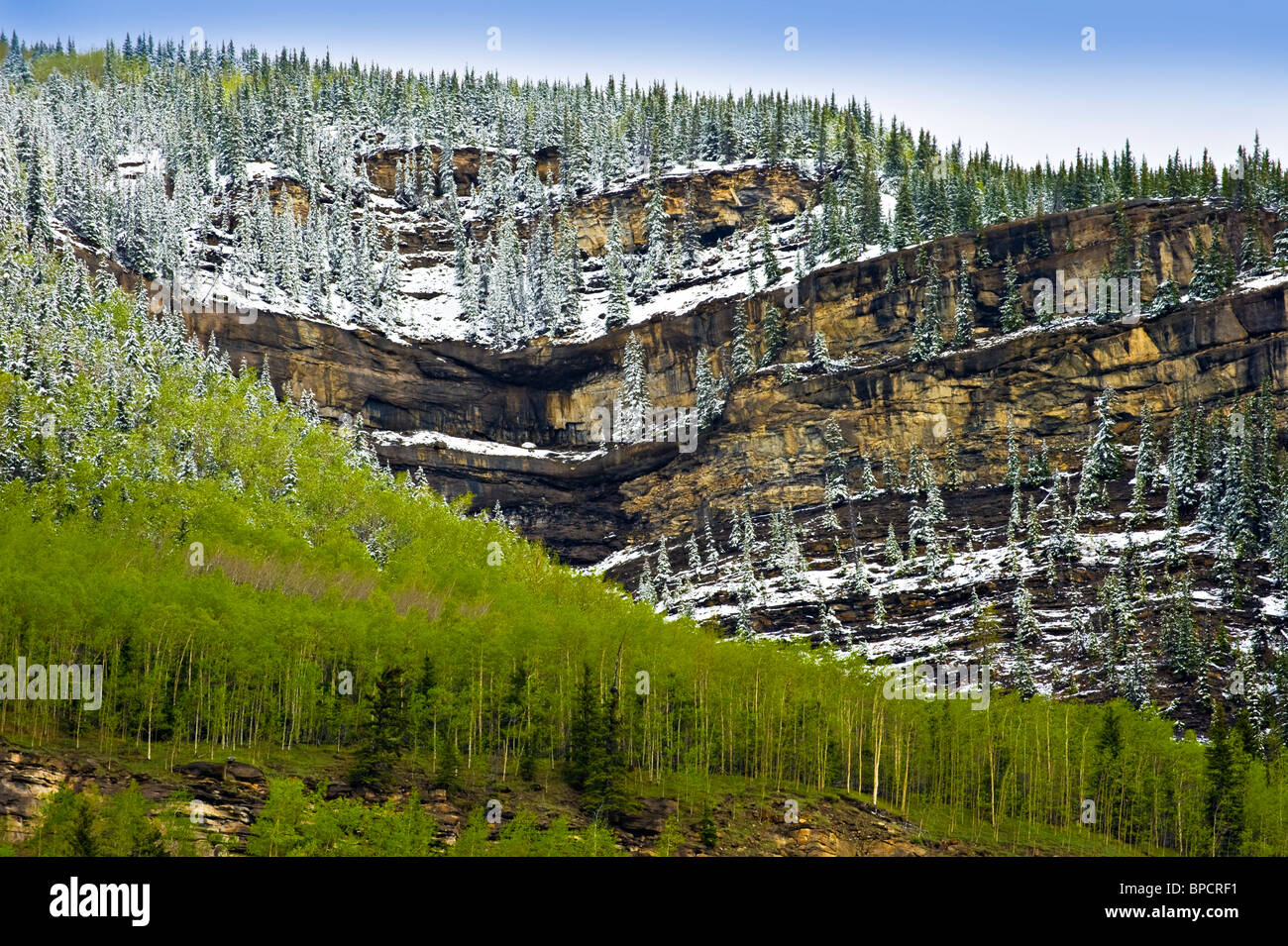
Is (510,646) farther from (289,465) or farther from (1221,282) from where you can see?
(1221,282)

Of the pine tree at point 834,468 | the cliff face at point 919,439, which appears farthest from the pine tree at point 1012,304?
the pine tree at point 834,468

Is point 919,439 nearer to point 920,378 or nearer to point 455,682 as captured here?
point 920,378

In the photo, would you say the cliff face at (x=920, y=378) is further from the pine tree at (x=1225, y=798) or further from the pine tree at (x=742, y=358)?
the pine tree at (x=1225, y=798)

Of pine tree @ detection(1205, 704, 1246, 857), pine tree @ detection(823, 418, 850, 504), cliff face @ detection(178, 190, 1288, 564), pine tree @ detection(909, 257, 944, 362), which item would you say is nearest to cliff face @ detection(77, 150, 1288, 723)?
cliff face @ detection(178, 190, 1288, 564)

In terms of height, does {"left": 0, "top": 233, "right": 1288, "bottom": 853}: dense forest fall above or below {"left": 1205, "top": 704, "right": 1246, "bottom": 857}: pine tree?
above

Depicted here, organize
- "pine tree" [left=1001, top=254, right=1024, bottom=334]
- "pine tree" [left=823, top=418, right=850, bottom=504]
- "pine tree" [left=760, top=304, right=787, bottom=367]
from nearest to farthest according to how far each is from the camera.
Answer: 1. "pine tree" [left=823, top=418, right=850, bottom=504]
2. "pine tree" [left=1001, top=254, right=1024, bottom=334]
3. "pine tree" [left=760, top=304, right=787, bottom=367]

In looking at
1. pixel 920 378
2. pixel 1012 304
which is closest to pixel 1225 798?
pixel 920 378

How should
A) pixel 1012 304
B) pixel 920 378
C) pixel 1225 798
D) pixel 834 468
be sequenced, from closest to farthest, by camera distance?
pixel 1225 798 → pixel 834 468 → pixel 920 378 → pixel 1012 304

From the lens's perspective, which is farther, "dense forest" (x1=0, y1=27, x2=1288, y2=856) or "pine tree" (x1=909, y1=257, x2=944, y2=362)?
"pine tree" (x1=909, y1=257, x2=944, y2=362)

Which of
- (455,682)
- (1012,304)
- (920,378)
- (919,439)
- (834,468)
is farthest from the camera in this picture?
(1012,304)

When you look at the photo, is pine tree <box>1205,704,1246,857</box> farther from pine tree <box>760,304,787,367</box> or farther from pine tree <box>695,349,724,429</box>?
pine tree <box>760,304,787,367</box>

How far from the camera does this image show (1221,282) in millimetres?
175875
